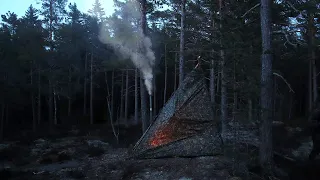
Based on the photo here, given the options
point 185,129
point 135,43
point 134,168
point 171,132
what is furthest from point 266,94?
point 135,43

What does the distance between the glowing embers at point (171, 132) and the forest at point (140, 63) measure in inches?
47.5

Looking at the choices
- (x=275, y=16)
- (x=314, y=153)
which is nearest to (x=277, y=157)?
(x=314, y=153)

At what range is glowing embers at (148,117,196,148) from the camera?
37.3ft

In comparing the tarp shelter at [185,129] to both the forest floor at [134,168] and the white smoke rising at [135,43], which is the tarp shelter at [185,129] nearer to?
the forest floor at [134,168]

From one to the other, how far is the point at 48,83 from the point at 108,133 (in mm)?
10349

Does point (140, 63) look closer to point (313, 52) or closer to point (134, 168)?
point (134, 168)

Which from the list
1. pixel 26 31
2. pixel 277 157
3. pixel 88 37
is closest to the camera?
pixel 277 157

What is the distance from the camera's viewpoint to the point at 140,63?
1816cm

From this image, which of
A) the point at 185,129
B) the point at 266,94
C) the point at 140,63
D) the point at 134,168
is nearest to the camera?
the point at 266,94

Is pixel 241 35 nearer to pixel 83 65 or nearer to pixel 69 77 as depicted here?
pixel 69 77

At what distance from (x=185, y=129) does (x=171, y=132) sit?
1.85 feet

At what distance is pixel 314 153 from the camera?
11.2 m

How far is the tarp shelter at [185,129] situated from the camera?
11.2 meters

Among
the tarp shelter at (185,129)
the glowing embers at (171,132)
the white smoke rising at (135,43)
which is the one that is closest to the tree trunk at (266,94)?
the tarp shelter at (185,129)
